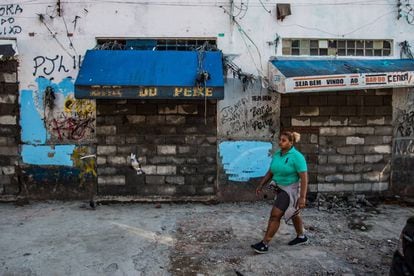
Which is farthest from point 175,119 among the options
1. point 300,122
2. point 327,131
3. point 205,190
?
point 327,131

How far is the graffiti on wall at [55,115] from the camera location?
7973 millimetres

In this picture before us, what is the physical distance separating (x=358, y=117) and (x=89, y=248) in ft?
17.4

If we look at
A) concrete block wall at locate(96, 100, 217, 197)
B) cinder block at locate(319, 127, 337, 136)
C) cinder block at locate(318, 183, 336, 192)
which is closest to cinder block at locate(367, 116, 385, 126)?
cinder block at locate(319, 127, 337, 136)

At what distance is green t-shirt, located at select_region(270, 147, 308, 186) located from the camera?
552 centimetres

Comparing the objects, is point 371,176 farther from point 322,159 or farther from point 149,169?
point 149,169

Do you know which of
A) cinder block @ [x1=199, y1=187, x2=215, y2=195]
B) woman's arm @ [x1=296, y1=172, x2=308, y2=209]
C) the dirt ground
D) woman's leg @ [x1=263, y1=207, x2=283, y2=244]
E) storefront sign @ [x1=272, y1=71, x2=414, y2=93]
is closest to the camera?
the dirt ground

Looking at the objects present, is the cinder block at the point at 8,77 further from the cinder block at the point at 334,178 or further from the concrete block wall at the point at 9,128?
the cinder block at the point at 334,178

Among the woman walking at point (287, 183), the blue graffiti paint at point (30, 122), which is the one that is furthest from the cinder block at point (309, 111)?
the blue graffiti paint at point (30, 122)

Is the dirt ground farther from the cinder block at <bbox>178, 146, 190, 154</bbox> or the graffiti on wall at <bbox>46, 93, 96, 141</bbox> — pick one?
the graffiti on wall at <bbox>46, 93, 96, 141</bbox>

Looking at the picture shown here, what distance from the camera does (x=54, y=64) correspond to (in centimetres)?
794

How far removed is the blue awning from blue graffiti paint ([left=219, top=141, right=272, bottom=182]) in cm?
142

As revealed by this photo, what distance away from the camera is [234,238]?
6.33m

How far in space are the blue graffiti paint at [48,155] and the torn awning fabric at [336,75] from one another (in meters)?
3.88

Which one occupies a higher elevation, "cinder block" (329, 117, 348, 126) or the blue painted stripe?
the blue painted stripe
